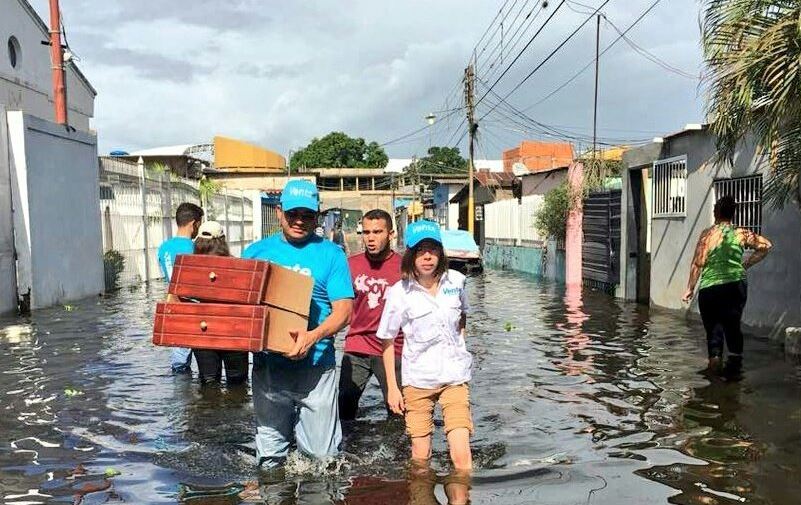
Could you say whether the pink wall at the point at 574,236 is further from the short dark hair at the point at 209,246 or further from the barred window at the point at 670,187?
the short dark hair at the point at 209,246

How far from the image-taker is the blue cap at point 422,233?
451 cm

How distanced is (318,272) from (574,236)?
16.3 m

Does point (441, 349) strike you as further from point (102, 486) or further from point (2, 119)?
point (2, 119)

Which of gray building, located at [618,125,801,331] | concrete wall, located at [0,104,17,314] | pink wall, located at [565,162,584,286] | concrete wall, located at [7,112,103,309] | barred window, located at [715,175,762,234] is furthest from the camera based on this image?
pink wall, located at [565,162,584,286]

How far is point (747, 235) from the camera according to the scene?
7.65 metres

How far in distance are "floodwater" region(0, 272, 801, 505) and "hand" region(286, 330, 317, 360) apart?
0.92 metres

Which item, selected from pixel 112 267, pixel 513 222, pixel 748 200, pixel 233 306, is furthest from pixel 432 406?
pixel 513 222

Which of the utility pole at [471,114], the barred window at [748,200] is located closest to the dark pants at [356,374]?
the barred window at [748,200]

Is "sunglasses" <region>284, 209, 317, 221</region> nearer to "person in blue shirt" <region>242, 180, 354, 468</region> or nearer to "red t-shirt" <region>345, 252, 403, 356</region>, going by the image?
"person in blue shirt" <region>242, 180, 354, 468</region>

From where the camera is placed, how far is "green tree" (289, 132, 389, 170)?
8331 centimetres

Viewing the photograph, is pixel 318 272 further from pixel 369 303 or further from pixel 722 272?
pixel 722 272

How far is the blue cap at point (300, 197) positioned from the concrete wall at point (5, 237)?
10126mm

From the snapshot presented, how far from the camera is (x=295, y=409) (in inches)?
175

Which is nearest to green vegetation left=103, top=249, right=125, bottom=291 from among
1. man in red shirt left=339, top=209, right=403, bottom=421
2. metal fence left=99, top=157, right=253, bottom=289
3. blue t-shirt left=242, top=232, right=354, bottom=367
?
metal fence left=99, top=157, right=253, bottom=289
